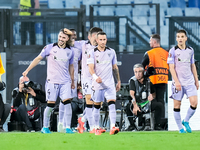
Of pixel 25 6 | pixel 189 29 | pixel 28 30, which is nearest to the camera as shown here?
pixel 28 30

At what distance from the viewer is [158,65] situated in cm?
827

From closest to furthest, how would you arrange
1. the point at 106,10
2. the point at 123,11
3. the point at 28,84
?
1. the point at 28,84
2. the point at 106,10
3. the point at 123,11

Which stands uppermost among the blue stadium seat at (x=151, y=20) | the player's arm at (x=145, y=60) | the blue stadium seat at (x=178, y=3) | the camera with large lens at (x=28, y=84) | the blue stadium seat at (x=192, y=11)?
the blue stadium seat at (x=178, y=3)

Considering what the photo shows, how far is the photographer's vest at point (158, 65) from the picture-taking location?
8234 mm

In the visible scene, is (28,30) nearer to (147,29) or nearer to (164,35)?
(147,29)

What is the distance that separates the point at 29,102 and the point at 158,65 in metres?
2.58

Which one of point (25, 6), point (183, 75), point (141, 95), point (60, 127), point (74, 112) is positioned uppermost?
point (25, 6)

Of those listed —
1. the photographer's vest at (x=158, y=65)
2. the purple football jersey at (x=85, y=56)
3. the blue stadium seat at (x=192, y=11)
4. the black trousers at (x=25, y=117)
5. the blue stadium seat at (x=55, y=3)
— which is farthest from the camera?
the blue stadium seat at (x=55, y=3)

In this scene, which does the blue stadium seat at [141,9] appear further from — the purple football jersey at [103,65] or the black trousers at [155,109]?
the purple football jersey at [103,65]

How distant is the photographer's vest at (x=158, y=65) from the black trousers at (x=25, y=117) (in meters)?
2.34

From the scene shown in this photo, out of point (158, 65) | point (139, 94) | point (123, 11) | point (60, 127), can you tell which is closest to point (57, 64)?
point (60, 127)

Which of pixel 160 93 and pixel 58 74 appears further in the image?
pixel 160 93

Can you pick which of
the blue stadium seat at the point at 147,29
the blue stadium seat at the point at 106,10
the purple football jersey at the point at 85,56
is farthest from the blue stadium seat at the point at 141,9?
the purple football jersey at the point at 85,56

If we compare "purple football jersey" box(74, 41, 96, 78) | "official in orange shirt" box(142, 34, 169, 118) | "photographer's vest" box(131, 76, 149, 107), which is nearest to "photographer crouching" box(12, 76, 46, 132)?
"purple football jersey" box(74, 41, 96, 78)
